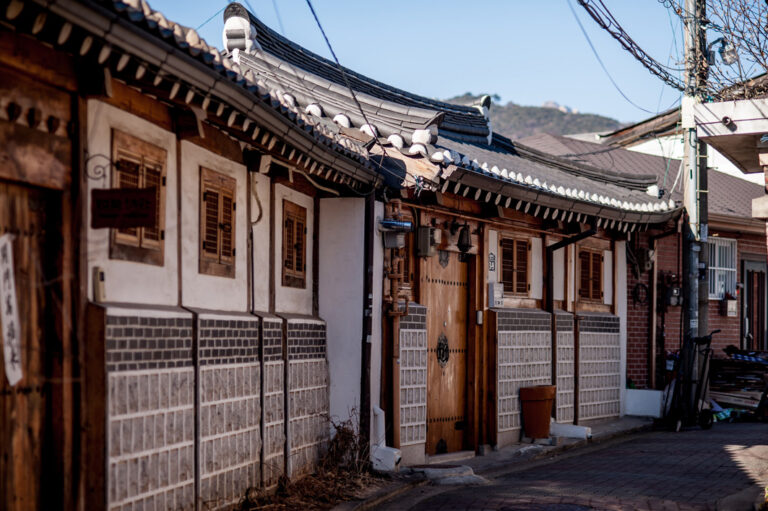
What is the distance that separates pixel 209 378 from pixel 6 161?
3234mm

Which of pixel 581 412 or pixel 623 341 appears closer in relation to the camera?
pixel 581 412

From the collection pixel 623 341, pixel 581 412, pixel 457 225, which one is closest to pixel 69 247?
pixel 457 225

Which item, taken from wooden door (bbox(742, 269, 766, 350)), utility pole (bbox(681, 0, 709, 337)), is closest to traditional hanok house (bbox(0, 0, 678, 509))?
utility pole (bbox(681, 0, 709, 337))

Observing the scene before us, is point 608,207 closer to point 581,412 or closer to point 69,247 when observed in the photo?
point 581,412

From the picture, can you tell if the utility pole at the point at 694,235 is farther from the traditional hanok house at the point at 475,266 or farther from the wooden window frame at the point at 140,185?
the wooden window frame at the point at 140,185

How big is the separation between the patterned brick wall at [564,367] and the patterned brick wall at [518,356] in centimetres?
31

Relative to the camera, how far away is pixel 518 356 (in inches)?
611

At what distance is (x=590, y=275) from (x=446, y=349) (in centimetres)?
465

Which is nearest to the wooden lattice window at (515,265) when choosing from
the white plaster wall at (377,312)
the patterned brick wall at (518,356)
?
the patterned brick wall at (518,356)

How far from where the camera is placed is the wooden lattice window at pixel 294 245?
11.2m

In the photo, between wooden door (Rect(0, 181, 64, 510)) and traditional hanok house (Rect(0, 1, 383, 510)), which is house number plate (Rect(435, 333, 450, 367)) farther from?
wooden door (Rect(0, 181, 64, 510))

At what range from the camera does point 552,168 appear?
766 inches

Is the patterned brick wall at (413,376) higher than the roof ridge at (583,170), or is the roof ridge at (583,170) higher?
the roof ridge at (583,170)

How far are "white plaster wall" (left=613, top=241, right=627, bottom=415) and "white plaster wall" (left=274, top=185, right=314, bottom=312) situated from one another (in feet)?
26.9
